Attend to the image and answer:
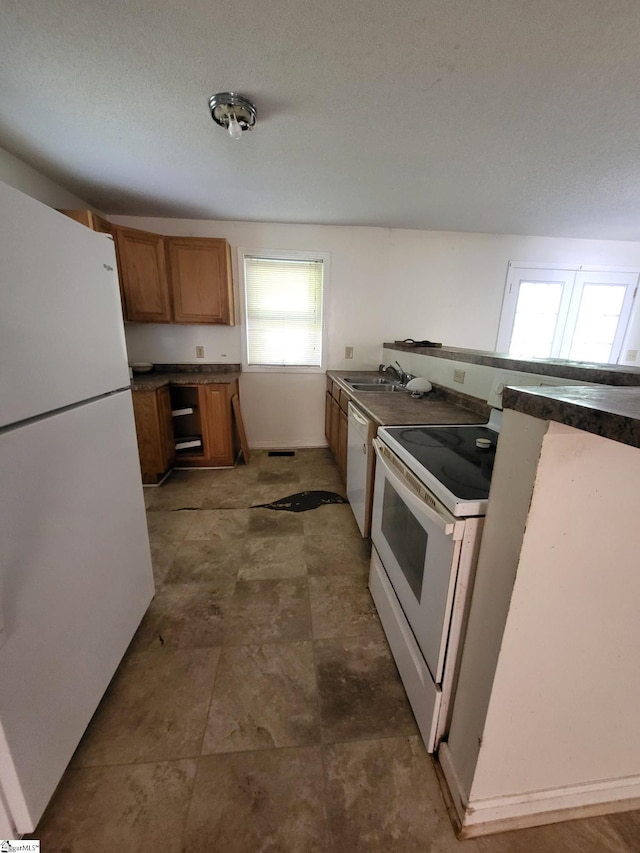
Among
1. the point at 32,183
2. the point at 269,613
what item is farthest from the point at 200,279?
the point at 269,613

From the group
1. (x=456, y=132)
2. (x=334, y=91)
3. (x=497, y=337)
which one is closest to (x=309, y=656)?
(x=334, y=91)

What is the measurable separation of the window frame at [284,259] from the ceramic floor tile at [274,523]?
1723mm

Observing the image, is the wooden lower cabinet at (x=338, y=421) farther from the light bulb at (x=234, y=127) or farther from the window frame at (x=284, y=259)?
the light bulb at (x=234, y=127)

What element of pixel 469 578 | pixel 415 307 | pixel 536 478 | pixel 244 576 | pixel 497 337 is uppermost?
pixel 415 307

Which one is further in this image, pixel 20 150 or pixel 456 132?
pixel 20 150

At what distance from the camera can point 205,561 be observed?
1.94m

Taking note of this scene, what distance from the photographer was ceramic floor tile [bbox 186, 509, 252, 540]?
86.4 inches

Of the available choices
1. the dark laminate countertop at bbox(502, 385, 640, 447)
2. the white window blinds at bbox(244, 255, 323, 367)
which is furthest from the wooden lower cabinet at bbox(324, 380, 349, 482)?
the dark laminate countertop at bbox(502, 385, 640, 447)

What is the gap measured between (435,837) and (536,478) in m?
1.07

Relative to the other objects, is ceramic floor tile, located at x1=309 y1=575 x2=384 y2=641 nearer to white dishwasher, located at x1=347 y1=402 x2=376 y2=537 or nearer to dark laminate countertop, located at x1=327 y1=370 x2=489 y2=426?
white dishwasher, located at x1=347 y1=402 x2=376 y2=537

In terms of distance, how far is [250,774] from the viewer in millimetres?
999

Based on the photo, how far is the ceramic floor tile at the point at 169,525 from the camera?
2156mm

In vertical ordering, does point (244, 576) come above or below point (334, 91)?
below

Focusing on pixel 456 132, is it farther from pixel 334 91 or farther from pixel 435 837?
pixel 435 837
